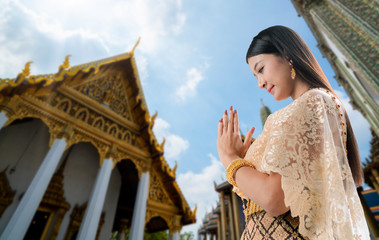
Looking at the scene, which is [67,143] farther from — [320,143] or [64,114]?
[320,143]

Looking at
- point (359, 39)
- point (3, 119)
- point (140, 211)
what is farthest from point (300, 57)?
point (359, 39)

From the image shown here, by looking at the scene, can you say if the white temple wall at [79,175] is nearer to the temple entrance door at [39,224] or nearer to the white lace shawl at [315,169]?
the temple entrance door at [39,224]

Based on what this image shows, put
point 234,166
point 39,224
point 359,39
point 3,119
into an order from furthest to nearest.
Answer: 1. point 359,39
2. point 39,224
3. point 3,119
4. point 234,166

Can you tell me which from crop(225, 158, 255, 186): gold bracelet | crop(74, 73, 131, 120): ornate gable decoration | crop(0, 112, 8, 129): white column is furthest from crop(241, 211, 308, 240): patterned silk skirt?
crop(74, 73, 131, 120): ornate gable decoration

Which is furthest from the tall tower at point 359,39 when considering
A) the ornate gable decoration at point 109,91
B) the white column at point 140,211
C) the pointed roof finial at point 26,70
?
the pointed roof finial at point 26,70

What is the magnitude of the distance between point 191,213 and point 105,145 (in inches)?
182

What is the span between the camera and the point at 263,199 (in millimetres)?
735

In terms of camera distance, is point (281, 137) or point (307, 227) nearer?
point (307, 227)

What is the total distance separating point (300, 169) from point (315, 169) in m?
0.08

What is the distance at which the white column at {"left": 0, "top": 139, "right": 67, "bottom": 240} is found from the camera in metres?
3.77

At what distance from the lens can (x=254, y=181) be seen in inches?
30.9

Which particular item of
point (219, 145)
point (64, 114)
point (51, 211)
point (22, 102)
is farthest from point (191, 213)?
point (219, 145)

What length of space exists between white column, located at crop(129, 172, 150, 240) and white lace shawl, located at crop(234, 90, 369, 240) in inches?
253

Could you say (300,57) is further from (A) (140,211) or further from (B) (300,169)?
(A) (140,211)
